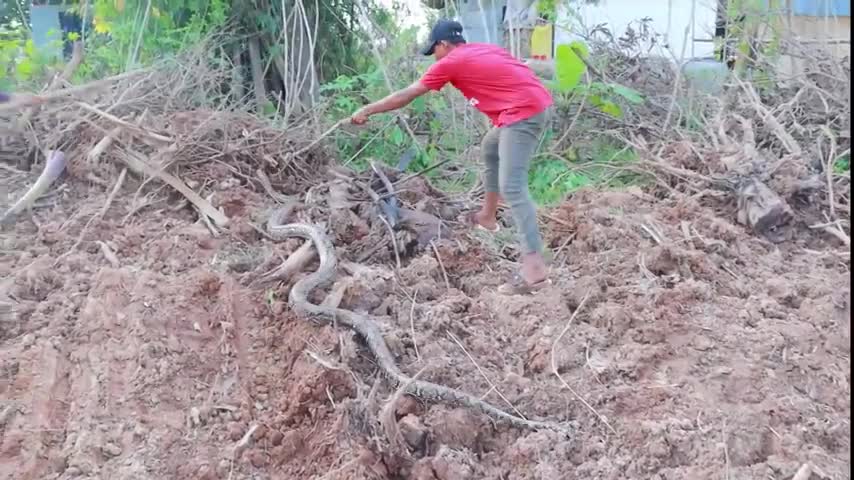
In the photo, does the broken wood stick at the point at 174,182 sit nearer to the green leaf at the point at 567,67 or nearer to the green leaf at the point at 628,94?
the green leaf at the point at 567,67

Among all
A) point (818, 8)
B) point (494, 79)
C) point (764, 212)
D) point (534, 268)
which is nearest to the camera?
point (494, 79)

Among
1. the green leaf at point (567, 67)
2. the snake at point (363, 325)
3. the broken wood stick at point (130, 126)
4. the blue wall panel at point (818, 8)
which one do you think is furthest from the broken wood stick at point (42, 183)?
the blue wall panel at point (818, 8)

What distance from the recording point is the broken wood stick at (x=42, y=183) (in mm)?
4488

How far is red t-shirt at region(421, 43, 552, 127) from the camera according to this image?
3.82m

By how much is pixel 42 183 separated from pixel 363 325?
2.63 metres

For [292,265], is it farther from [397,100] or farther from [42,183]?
[42,183]

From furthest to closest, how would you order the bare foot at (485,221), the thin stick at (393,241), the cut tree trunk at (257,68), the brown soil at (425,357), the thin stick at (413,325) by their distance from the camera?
the cut tree trunk at (257,68), the bare foot at (485,221), the thin stick at (393,241), the thin stick at (413,325), the brown soil at (425,357)

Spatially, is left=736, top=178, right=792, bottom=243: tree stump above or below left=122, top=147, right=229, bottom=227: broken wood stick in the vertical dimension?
below

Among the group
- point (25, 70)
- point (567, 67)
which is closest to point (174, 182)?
point (25, 70)

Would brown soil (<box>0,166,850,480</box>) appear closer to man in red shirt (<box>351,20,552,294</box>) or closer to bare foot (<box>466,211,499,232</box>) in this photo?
bare foot (<box>466,211,499,232</box>)

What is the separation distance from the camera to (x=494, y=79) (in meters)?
3.87

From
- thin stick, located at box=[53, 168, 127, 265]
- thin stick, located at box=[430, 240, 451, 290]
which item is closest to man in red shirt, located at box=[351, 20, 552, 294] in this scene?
thin stick, located at box=[430, 240, 451, 290]

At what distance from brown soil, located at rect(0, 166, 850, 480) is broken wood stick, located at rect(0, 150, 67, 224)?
8 cm

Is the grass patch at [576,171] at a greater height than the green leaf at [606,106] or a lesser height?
lesser
